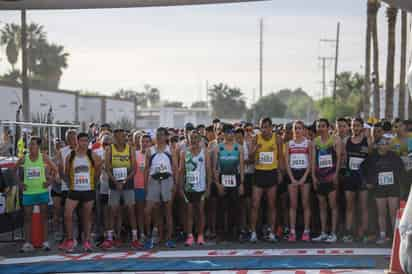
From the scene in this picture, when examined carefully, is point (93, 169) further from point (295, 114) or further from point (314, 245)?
point (295, 114)

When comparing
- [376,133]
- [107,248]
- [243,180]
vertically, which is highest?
[376,133]

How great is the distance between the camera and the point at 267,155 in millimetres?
11742

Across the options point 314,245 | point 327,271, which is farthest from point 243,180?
point 327,271

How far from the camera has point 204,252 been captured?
10805 mm

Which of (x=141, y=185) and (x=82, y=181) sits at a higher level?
(x=82, y=181)

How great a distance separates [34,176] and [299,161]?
4450 mm

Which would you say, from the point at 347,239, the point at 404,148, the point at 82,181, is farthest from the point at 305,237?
the point at 82,181

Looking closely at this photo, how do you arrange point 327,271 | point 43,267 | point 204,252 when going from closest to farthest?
1. point 327,271
2. point 43,267
3. point 204,252

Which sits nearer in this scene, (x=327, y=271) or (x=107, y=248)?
(x=327, y=271)

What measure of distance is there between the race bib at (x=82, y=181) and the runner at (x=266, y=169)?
2828 millimetres

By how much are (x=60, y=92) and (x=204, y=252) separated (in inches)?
1610

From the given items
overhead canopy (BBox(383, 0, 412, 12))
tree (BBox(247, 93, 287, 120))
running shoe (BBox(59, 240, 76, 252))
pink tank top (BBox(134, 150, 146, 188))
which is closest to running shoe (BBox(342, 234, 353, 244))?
pink tank top (BBox(134, 150, 146, 188))

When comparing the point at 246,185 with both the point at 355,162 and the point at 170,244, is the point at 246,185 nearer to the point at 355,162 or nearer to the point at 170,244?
the point at 170,244

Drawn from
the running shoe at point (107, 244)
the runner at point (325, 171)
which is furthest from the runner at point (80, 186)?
the runner at point (325, 171)
